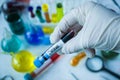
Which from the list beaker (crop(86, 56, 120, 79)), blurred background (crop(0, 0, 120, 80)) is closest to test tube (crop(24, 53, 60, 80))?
blurred background (crop(0, 0, 120, 80))

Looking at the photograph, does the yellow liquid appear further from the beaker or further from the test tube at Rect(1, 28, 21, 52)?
the beaker

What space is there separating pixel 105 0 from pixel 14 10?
1.21ft

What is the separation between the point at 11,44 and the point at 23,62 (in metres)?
0.10

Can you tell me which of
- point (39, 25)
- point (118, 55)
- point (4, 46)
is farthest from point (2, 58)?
point (118, 55)

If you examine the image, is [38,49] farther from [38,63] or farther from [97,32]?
[97,32]

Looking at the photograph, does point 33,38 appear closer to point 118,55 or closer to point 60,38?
point 60,38

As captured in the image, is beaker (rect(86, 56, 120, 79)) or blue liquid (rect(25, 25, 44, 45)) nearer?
beaker (rect(86, 56, 120, 79))

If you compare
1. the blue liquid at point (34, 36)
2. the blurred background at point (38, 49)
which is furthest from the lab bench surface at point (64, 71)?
the blue liquid at point (34, 36)

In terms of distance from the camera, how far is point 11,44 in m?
0.82

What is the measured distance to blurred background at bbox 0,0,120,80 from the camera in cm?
74

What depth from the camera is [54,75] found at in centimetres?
75

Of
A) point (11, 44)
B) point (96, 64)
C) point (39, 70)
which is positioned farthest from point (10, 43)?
point (96, 64)

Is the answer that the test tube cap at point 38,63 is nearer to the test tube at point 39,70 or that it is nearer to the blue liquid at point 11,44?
the test tube at point 39,70

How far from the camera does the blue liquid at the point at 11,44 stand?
821 mm
